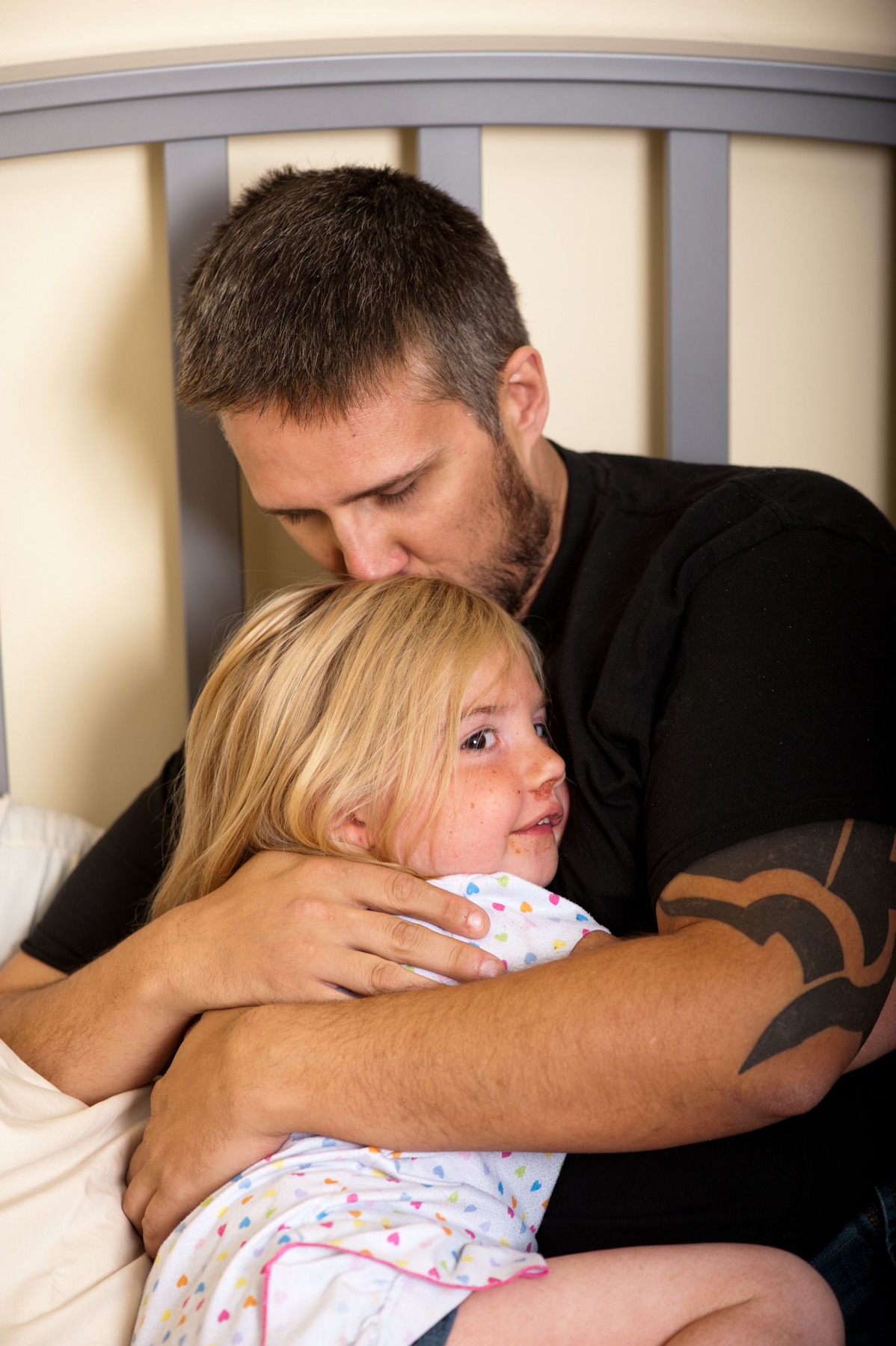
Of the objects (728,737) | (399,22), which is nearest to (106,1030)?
(728,737)

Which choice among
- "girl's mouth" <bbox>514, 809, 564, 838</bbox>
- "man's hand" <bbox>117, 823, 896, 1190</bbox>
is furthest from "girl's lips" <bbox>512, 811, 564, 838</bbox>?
"man's hand" <bbox>117, 823, 896, 1190</bbox>

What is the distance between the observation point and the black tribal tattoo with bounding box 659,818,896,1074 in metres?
0.84

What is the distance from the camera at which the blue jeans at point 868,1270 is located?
1.02 metres

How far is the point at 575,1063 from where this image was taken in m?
0.84

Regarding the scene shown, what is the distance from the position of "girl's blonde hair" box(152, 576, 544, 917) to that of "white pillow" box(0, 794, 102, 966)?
1.22 feet

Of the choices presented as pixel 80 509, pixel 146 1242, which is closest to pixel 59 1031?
pixel 146 1242

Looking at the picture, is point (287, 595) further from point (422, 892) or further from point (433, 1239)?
point (433, 1239)

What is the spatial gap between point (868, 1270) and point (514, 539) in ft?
2.95

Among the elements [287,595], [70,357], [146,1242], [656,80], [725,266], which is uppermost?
[656,80]

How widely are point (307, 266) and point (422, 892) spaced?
0.73 meters

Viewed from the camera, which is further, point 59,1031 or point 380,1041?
point 59,1031

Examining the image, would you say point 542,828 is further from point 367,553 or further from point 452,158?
point 452,158

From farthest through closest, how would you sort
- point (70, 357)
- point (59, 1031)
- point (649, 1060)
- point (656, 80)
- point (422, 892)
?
point (70, 357), point (656, 80), point (59, 1031), point (422, 892), point (649, 1060)

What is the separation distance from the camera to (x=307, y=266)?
3.90ft
